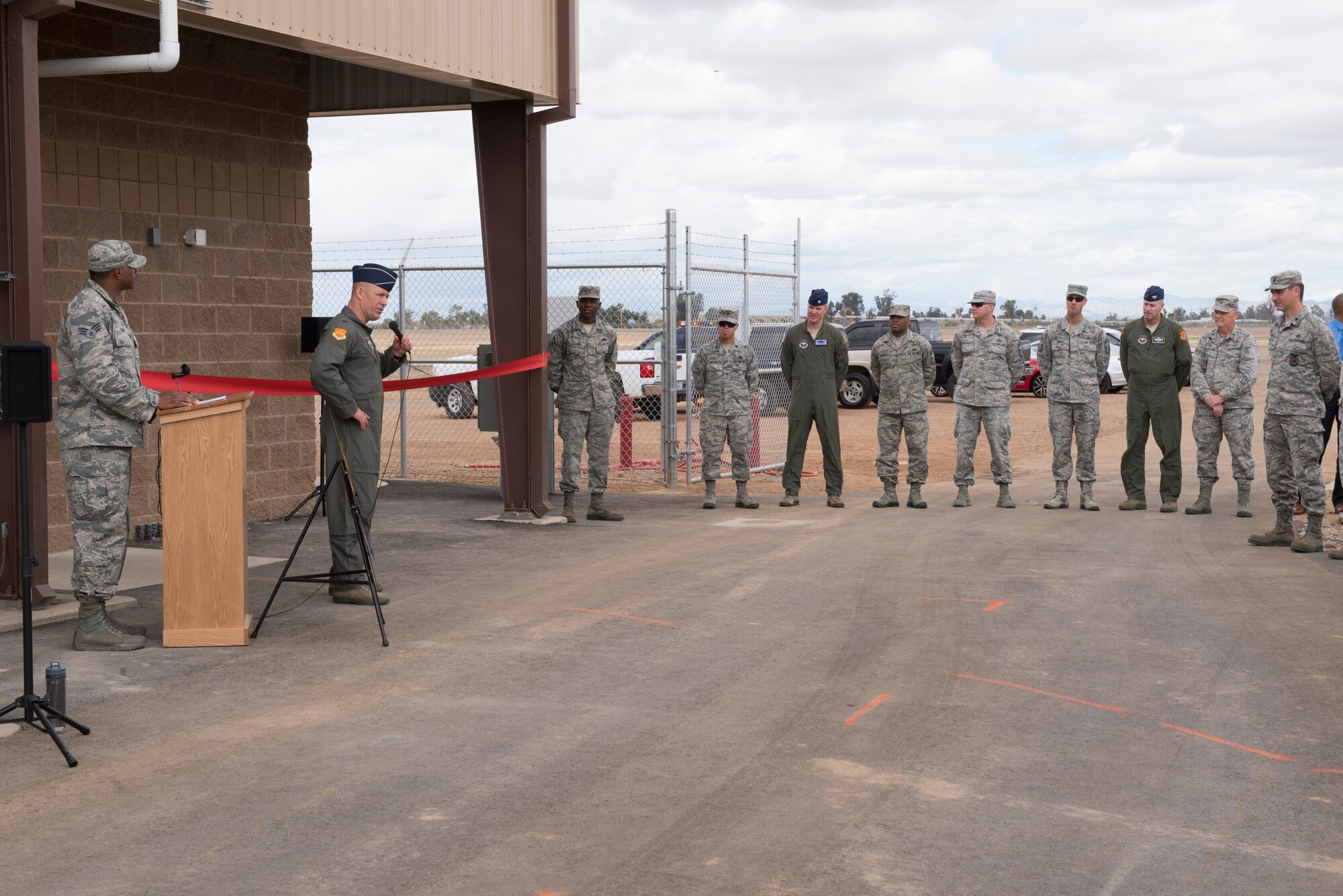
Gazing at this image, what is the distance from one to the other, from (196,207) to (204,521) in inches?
206

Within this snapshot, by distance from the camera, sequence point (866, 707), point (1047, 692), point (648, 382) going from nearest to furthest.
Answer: point (866, 707), point (1047, 692), point (648, 382)

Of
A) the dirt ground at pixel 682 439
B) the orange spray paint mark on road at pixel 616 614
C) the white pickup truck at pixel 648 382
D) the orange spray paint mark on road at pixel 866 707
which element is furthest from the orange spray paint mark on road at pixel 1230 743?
the white pickup truck at pixel 648 382

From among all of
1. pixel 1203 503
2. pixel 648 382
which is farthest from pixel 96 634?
pixel 648 382

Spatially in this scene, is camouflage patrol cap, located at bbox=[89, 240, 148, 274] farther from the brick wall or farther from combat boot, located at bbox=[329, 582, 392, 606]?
the brick wall

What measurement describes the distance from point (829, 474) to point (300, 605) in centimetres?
631

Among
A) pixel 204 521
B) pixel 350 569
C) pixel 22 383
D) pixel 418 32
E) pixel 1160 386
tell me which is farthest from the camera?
pixel 1160 386

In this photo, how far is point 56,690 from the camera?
18.1ft

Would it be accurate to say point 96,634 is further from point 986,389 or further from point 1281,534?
point 986,389

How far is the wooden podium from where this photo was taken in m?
6.88

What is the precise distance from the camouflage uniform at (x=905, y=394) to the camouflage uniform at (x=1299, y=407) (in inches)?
128

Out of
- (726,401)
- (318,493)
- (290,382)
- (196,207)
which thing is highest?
(196,207)

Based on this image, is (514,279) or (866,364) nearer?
(514,279)

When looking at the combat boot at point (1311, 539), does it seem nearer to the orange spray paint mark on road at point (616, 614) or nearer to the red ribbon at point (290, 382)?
the orange spray paint mark on road at point (616, 614)

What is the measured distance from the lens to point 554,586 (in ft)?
Result: 28.5
